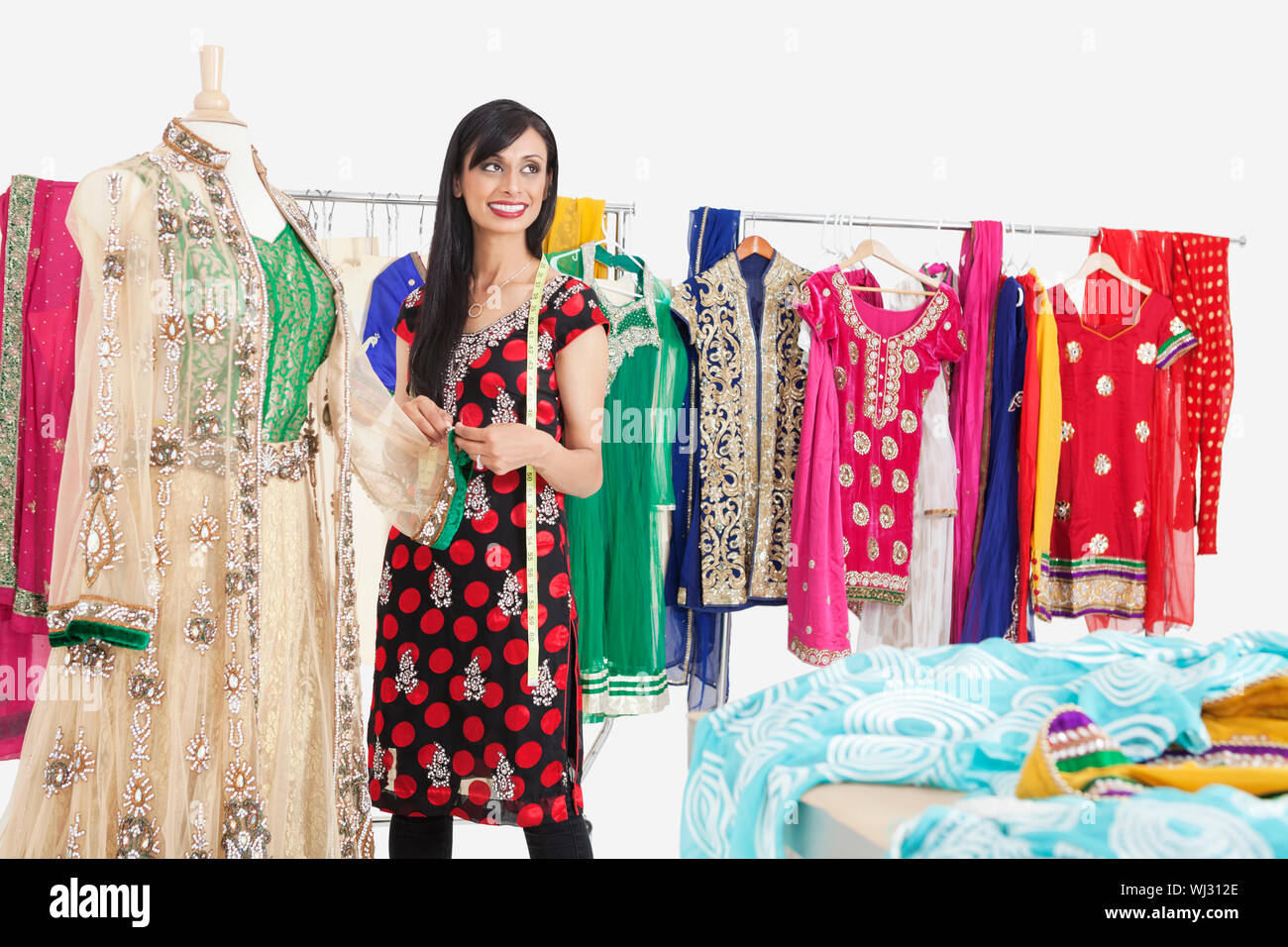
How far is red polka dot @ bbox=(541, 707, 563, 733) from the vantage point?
1.91 metres

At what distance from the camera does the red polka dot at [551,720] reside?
6.26ft

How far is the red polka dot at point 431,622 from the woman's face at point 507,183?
71 cm

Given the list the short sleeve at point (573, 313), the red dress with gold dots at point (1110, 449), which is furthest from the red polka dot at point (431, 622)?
the red dress with gold dots at point (1110, 449)

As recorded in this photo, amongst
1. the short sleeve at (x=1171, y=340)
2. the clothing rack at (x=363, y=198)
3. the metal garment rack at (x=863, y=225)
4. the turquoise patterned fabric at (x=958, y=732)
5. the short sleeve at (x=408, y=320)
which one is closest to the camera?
the turquoise patterned fabric at (x=958, y=732)

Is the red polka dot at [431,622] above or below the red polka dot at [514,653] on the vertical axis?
above

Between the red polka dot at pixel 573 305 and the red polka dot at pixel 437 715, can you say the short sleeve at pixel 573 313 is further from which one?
the red polka dot at pixel 437 715

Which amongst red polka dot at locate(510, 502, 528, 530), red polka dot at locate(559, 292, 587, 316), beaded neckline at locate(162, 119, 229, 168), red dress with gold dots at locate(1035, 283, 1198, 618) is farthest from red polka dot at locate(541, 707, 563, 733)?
red dress with gold dots at locate(1035, 283, 1198, 618)

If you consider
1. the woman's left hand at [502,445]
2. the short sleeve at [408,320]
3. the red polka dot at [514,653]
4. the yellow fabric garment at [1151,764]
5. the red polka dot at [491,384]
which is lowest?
the red polka dot at [514,653]

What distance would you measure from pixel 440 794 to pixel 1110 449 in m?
2.13

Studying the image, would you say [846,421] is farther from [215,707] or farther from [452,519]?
[215,707]

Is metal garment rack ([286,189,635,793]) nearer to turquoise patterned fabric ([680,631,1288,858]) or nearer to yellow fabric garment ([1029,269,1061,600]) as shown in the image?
yellow fabric garment ([1029,269,1061,600])

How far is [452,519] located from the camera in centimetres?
189
